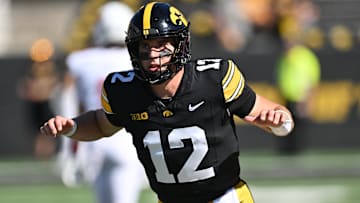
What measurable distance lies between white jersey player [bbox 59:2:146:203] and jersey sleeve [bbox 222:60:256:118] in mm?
2008

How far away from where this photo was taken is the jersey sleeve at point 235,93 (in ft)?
15.9

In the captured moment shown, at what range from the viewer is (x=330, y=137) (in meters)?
14.9

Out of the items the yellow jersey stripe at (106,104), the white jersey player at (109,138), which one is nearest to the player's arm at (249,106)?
the yellow jersey stripe at (106,104)

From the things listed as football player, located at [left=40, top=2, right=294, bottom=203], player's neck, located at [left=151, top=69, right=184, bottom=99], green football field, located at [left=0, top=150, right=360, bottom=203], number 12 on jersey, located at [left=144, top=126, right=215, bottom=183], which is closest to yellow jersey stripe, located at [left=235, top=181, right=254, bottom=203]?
football player, located at [left=40, top=2, right=294, bottom=203]

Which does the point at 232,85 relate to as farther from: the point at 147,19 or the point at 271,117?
the point at 147,19

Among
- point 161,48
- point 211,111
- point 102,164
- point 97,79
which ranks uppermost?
point 161,48

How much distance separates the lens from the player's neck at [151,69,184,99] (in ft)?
16.0

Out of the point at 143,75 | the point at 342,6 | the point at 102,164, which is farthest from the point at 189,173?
the point at 342,6

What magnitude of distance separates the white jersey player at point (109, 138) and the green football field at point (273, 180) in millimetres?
3315

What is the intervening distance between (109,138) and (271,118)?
7.54ft

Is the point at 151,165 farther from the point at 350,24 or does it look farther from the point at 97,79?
the point at 350,24

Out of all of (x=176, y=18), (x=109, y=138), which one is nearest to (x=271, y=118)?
(x=176, y=18)

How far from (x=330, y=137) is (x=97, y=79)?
8466mm

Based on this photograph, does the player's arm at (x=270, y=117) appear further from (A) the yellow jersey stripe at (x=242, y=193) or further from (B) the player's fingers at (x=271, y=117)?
(A) the yellow jersey stripe at (x=242, y=193)
